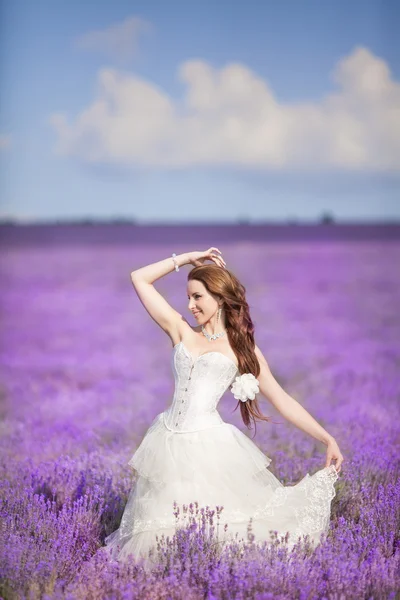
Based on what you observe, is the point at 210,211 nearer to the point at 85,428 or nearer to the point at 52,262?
the point at 52,262

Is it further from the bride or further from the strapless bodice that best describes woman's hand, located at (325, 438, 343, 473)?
the strapless bodice

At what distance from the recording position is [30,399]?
725cm

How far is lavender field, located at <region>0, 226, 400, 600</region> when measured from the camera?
2.74m

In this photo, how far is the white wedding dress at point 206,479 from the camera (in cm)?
304

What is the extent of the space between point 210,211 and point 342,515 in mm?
11290

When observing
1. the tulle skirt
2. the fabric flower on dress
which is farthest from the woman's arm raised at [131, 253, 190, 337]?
the tulle skirt

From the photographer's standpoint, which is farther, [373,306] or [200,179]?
[200,179]

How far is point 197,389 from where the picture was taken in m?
3.20

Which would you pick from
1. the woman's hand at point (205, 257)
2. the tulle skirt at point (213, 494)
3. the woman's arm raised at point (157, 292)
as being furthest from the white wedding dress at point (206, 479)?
the woman's hand at point (205, 257)

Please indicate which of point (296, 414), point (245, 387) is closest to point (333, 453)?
point (296, 414)

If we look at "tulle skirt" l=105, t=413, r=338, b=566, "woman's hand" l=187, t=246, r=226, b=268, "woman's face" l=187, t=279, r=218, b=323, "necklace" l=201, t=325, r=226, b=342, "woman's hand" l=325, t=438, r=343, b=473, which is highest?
"woman's hand" l=187, t=246, r=226, b=268

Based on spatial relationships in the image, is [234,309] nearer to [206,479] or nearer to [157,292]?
[157,292]

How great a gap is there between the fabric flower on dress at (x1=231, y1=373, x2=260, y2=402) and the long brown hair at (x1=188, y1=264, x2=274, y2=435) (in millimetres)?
45

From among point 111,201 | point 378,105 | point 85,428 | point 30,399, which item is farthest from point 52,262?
point 85,428
